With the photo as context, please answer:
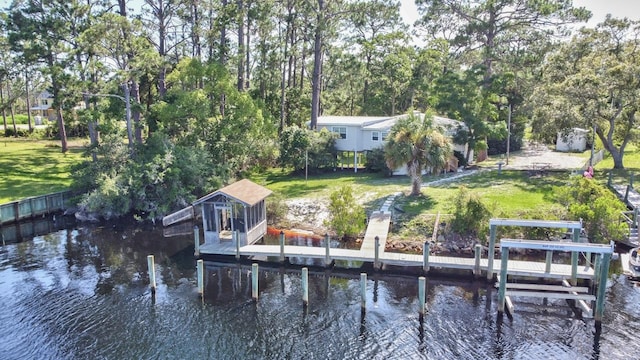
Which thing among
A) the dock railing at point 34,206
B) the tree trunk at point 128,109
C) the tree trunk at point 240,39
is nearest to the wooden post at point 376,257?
the tree trunk at point 128,109

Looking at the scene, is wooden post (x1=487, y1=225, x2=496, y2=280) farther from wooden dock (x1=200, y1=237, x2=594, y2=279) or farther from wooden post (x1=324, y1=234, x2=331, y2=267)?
wooden post (x1=324, y1=234, x2=331, y2=267)

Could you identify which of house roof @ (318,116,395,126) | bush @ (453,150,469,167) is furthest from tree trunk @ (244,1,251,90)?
bush @ (453,150,469,167)

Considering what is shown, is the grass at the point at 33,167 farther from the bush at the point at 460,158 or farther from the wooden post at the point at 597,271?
the wooden post at the point at 597,271

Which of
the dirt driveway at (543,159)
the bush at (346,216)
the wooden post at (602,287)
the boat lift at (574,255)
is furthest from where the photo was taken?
the dirt driveway at (543,159)

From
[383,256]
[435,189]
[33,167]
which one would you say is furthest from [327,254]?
[33,167]

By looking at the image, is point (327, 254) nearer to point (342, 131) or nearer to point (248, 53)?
point (342, 131)
